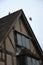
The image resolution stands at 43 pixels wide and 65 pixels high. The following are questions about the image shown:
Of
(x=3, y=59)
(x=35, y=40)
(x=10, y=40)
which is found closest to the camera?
(x=3, y=59)

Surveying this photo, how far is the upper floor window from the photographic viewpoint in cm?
1938

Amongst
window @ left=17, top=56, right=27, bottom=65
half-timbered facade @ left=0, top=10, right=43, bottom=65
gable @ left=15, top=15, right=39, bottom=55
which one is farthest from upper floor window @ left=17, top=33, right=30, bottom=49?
window @ left=17, top=56, right=27, bottom=65

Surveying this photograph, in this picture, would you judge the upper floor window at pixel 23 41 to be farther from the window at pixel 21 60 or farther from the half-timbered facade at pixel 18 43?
the window at pixel 21 60

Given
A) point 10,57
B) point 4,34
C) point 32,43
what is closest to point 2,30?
point 4,34

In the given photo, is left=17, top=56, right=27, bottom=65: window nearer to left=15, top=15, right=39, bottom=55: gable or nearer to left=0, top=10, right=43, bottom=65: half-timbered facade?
left=0, top=10, right=43, bottom=65: half-timbered facade

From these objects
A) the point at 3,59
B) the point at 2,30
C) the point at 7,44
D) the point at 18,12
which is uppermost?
the point at 18,12

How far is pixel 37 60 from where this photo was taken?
2058 cm

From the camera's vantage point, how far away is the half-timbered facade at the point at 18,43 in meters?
17.2

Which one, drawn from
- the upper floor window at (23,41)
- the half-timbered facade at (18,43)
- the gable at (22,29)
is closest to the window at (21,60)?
the half-timbered facade at (18,43)

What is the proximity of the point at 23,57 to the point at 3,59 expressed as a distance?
83.3 inches

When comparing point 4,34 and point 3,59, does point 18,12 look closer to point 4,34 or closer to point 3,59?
point 4,34

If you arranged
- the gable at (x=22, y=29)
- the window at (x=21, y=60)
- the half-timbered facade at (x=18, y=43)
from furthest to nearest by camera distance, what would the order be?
1. the gable at (x=22, y=29)
2. the window at (x=21, y=60)
3. the half-timbered facade at (x=18, y=43)

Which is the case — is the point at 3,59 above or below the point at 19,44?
below

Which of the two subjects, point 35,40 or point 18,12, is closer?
point 18,12
